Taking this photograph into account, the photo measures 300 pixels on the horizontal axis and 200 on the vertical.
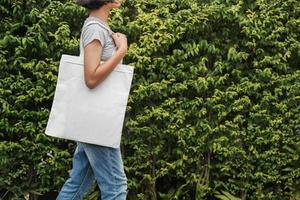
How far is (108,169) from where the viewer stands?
13.4 feet

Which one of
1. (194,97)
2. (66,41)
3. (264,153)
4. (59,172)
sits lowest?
(59,172)

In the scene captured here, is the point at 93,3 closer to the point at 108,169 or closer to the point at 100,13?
the point at 100,13

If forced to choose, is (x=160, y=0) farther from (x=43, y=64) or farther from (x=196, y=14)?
(x=43, y=64)

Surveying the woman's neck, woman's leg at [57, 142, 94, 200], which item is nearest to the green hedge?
woman's leg at [57, 142, 94, 200]

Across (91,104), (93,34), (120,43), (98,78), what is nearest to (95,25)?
(93,34)

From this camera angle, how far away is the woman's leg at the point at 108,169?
4039mm

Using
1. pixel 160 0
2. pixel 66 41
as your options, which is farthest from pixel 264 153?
pixel 66 41

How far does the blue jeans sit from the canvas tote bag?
0.11m

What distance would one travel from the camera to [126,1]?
551cm

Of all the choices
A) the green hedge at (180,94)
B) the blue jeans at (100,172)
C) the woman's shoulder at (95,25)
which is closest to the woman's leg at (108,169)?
the blue jeans at (100,172)

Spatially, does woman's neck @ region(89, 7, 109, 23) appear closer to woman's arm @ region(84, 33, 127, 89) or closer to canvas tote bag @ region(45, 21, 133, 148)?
canvas tote bag @ region(45, 21, 133, 148)

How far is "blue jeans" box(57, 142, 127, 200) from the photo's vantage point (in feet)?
13.3

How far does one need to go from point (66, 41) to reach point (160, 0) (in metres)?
0.93

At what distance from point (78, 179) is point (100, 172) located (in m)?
0.29
